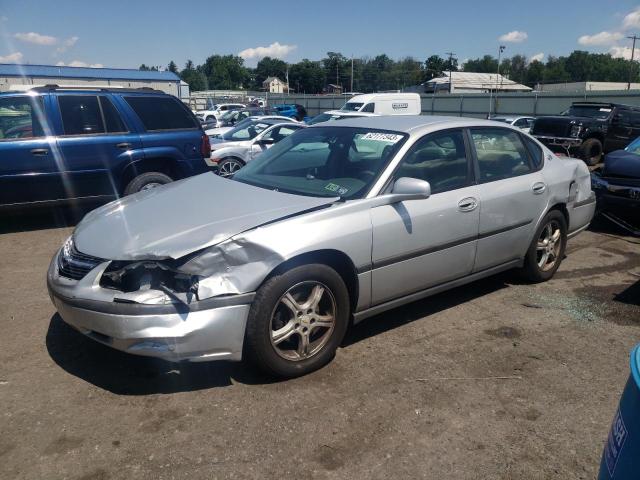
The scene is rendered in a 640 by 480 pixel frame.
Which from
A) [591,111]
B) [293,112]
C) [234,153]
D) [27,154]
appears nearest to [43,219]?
[27,154]

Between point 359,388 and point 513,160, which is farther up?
point 513,160

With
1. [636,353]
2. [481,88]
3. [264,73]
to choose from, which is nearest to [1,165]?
[636,353]

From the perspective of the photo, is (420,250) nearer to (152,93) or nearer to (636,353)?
(636,353)

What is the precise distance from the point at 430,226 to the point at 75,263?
2421 mm

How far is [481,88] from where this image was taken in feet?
246

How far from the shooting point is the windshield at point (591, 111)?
1551 cm

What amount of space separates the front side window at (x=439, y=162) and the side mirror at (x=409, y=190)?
0.20m

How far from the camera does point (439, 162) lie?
409 cm

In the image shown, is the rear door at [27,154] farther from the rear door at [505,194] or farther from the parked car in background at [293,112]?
the parked car in background at [293,112]

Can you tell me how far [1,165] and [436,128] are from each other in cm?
519

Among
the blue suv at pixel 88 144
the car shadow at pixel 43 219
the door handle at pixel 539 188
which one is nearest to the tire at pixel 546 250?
the door handle at pixel 539 188

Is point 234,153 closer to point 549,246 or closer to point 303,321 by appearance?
point 549,246

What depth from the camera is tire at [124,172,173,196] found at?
6.93m

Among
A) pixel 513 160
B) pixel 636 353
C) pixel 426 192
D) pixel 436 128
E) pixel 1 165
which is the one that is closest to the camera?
pixel 636 353
